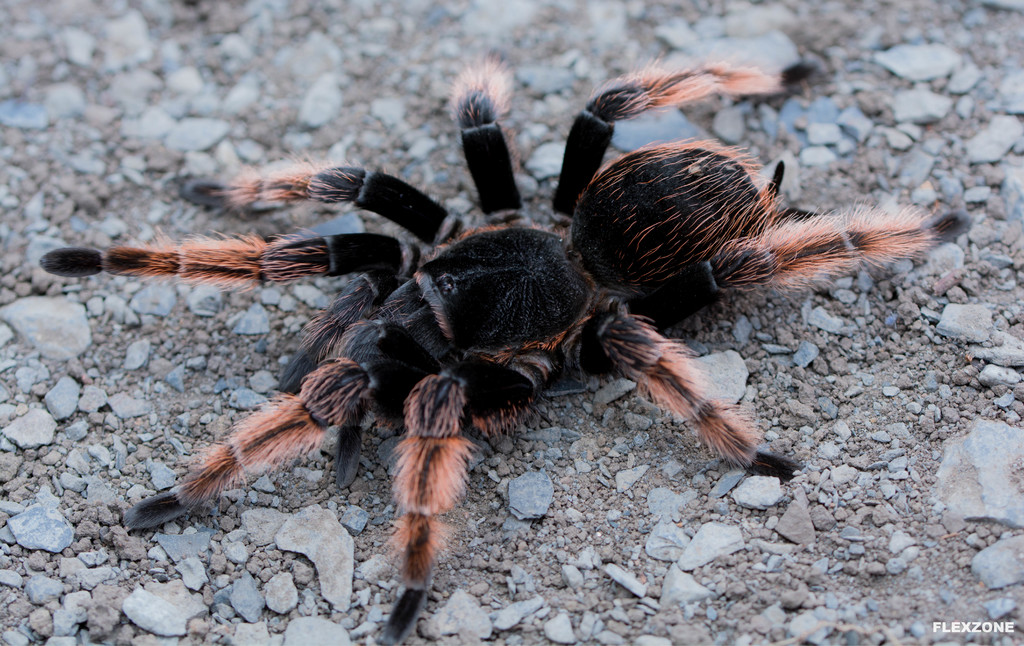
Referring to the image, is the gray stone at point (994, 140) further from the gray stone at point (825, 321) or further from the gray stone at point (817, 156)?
the gray stone at point (825, 321)

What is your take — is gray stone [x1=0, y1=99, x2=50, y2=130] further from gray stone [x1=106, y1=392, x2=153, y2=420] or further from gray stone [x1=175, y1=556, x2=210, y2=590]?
gray stone [x1=175, y1=556, x2=210, y2=590]

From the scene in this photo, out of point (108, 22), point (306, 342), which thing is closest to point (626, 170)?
point (306, 342)

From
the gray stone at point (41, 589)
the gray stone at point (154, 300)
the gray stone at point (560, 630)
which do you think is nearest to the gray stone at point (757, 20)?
the gray stone at point (154, 300)

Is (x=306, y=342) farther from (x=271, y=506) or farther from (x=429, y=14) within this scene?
(x=429, y=14)

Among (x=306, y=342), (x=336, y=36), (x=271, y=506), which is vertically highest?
(x=336, y=36)

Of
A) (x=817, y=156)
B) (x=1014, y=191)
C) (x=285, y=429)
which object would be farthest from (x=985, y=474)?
(x=285, y=429)

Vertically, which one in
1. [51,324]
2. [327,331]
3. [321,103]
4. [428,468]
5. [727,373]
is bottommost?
[51,324]

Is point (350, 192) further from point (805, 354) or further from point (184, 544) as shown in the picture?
point (805, 354)
